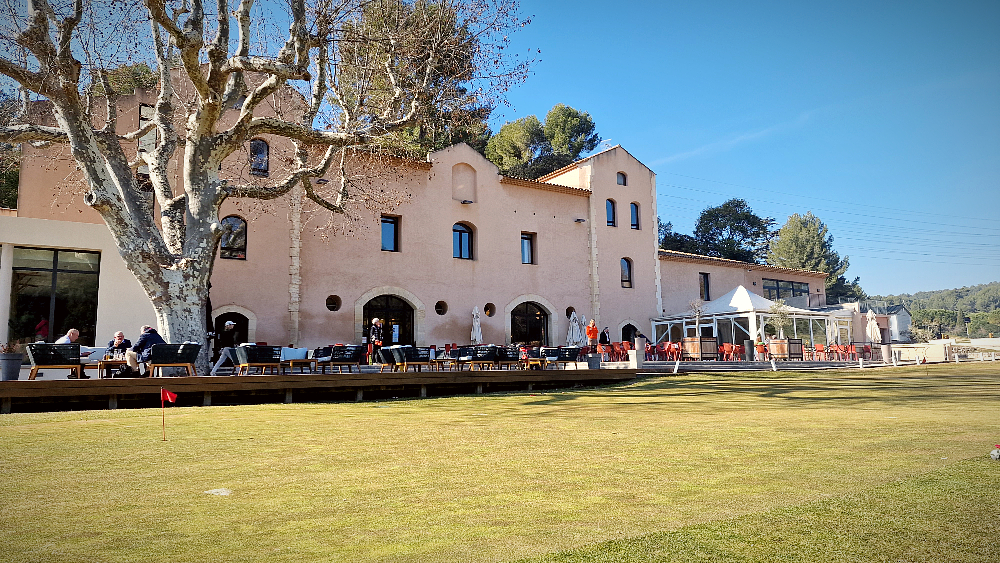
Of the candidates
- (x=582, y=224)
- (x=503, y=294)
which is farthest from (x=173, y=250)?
(x=582, y=224)

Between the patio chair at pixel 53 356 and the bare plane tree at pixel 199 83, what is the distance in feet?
5.11

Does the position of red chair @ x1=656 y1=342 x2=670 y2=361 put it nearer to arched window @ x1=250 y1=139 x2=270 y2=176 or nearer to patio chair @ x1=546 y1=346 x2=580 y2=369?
patio chair @ x1=546 y1=346 x2=580 y2=369

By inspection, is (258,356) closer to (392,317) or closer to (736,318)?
(392,317)

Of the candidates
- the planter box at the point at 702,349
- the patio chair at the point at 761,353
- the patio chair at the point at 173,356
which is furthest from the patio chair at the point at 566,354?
the patio chair at the point at 761,353

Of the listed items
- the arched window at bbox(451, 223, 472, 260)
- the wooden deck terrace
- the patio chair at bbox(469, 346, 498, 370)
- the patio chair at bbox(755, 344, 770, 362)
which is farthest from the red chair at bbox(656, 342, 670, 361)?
A: the patio chair at bbox(469, 346, 498, 370)

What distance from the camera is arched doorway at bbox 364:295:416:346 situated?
20375 millimetres

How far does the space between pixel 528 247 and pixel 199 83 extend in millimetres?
15350

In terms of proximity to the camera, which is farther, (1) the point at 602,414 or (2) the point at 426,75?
(2) the point at 426,75

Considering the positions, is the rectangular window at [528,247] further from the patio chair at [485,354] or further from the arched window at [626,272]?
the patio chair at [485,354]

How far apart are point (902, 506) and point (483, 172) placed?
69.1 ft

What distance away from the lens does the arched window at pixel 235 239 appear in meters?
17.9

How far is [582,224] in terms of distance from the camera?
25.5m

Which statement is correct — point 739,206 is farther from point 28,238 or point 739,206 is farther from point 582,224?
point 28,238

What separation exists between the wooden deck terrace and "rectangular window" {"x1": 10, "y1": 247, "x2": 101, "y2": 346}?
393 cm
